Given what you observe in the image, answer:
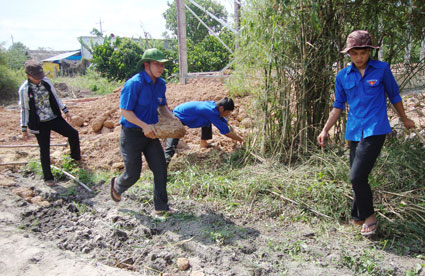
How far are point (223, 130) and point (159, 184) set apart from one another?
1457 mm

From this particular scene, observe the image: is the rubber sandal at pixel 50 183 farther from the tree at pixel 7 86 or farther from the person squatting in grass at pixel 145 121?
the tree at pixel 7 86

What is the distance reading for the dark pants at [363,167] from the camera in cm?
275

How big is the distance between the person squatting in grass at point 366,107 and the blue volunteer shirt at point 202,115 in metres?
2.06

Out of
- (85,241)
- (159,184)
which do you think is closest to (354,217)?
(159,184)

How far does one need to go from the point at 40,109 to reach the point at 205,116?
223 cm

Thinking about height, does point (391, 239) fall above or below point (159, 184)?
below

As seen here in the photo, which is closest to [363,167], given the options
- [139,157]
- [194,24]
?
[139,157]

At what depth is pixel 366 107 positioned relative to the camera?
2.76 metres

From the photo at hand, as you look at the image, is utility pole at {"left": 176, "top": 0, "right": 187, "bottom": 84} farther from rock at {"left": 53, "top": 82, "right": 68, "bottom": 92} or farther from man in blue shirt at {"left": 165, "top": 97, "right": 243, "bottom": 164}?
rock at {"left": 53, "top": 82, "right": 68, "bottom": 92}

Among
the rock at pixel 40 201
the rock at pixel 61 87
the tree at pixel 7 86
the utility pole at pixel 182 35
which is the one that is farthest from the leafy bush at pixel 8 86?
the rock at pixel 40 201

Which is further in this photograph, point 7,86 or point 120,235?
point 7,86

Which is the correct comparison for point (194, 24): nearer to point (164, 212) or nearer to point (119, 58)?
point (119, 58)

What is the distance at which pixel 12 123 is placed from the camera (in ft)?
28.6

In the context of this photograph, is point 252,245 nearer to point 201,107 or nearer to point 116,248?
point 116,248
